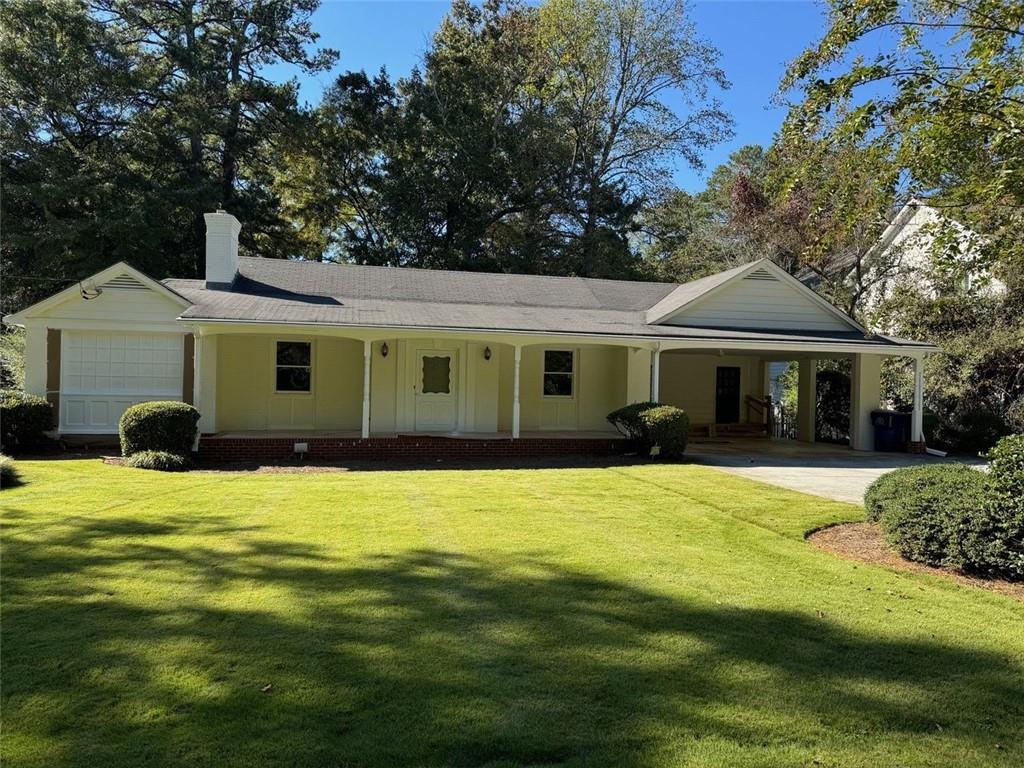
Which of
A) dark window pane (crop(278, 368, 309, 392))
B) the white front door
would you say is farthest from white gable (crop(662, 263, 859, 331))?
dark window pane (crop(278, 368, 309, 392))

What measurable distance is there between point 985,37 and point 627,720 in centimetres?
789

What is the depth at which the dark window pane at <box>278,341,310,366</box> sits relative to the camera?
1495 centimetres

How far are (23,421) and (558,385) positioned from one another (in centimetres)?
1098

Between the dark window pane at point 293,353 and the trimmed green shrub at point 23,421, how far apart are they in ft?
14.5

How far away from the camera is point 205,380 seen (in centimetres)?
1371

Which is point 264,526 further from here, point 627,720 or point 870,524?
point 870,524

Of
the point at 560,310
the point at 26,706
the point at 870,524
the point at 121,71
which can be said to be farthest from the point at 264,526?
the point at 121,71

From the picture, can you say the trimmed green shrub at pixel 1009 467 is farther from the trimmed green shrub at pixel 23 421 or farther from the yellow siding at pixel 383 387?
the trimmed green shrub at pixel 23 421

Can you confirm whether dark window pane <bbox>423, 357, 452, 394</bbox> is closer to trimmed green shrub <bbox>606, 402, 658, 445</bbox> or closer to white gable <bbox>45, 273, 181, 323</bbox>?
trimmed green shrub <bbox>606, 402, 658, 445</bbox>

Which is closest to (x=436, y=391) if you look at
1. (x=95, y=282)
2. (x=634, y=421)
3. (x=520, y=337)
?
(x=520, y=337)

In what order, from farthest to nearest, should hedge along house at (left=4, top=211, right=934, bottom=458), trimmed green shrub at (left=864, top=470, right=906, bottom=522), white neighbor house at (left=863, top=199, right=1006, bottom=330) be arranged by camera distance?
white neighbor house at (left=863, top=199, right=1006, bottom=330) → hedge along house at (left=4, top=211, right=934, bottom=458) → trimmed green shrub at (left=864, top=470, right=906, bottom=522)

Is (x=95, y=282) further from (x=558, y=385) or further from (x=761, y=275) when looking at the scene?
(x=761, y=275)

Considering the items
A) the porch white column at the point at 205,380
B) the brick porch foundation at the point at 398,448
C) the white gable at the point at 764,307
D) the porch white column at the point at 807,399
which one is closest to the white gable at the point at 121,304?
the porch white column at the point at 205,380

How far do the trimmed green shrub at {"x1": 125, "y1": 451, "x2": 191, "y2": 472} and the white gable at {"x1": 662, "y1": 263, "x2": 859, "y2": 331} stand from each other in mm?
11139
